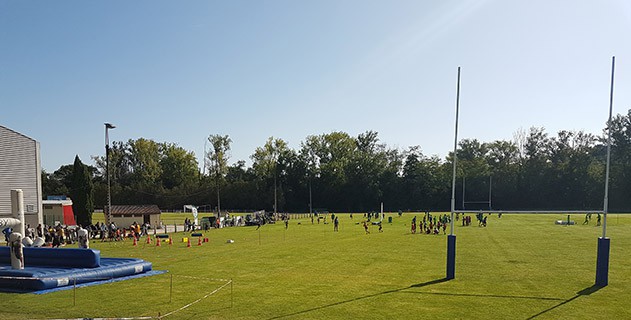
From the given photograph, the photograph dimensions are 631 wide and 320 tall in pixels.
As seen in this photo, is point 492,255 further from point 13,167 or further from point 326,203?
point 326,203

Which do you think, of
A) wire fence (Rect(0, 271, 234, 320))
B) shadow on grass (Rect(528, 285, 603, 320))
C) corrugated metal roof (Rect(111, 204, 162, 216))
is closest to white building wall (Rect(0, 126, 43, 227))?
corrugated metal roof (Rect(111, 204, 162, 216))

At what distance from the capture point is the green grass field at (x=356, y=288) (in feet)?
40.6

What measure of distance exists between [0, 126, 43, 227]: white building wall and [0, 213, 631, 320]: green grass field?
18113mm

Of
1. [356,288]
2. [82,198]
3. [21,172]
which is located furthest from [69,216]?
[356,288]

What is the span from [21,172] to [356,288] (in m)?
36.7

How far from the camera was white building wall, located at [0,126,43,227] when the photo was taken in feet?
126

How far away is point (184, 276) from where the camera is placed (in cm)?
1744

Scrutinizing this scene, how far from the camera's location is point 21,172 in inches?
1569

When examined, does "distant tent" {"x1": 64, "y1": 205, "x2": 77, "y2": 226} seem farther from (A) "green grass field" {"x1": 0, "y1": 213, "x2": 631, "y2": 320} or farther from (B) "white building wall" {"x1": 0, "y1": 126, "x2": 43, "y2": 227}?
(A) "green grass field" {"x1": 0, "y1": 213, "x2": 631, "y2": 320}

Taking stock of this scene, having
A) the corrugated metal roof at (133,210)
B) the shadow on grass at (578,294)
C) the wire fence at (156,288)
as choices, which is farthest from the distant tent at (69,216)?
the shadow on grass at (578,294)

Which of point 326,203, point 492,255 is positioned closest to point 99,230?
point 492,255

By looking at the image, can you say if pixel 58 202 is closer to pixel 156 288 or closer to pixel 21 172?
pixel 21 172

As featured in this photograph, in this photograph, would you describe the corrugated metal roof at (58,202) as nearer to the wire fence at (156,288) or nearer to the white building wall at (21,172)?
the white building wall at (21,172)

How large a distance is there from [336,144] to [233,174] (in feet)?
89.2
